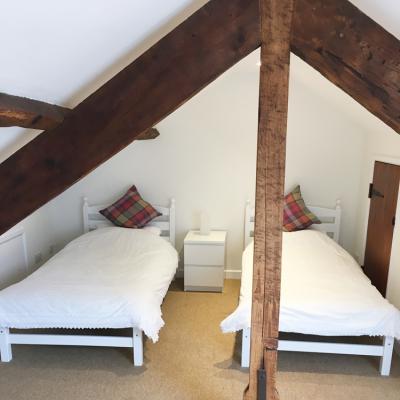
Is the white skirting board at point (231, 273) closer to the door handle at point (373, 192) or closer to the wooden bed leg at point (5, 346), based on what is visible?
the door handle at point (373, 192)

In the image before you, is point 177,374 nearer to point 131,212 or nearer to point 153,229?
point 153,229

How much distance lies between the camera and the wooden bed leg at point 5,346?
2.62m

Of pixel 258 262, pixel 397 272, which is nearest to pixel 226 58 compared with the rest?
pixel 258 262

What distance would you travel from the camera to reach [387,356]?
2555 mm

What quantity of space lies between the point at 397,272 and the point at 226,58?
2225mm

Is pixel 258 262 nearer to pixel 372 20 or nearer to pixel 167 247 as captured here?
pixel 372 20

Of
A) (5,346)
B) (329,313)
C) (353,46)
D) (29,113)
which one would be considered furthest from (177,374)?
(353,46)

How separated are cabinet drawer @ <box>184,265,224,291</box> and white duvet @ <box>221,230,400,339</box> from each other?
796mm

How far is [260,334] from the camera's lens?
1.90 m

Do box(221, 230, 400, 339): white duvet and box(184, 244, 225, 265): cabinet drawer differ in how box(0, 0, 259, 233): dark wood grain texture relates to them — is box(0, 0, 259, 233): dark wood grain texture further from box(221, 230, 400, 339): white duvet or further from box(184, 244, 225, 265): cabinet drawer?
box(184, 244, 225, 265): cabinet drawer

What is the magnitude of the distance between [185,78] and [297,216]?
8.03 feet

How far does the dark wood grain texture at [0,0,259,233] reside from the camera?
1.80m

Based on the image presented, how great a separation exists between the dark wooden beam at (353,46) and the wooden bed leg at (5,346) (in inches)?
104

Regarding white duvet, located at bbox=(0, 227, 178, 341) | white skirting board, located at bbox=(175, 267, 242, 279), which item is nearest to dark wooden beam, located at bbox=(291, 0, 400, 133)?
white duvet, located at bbox=(0, 227, 178, 341)
